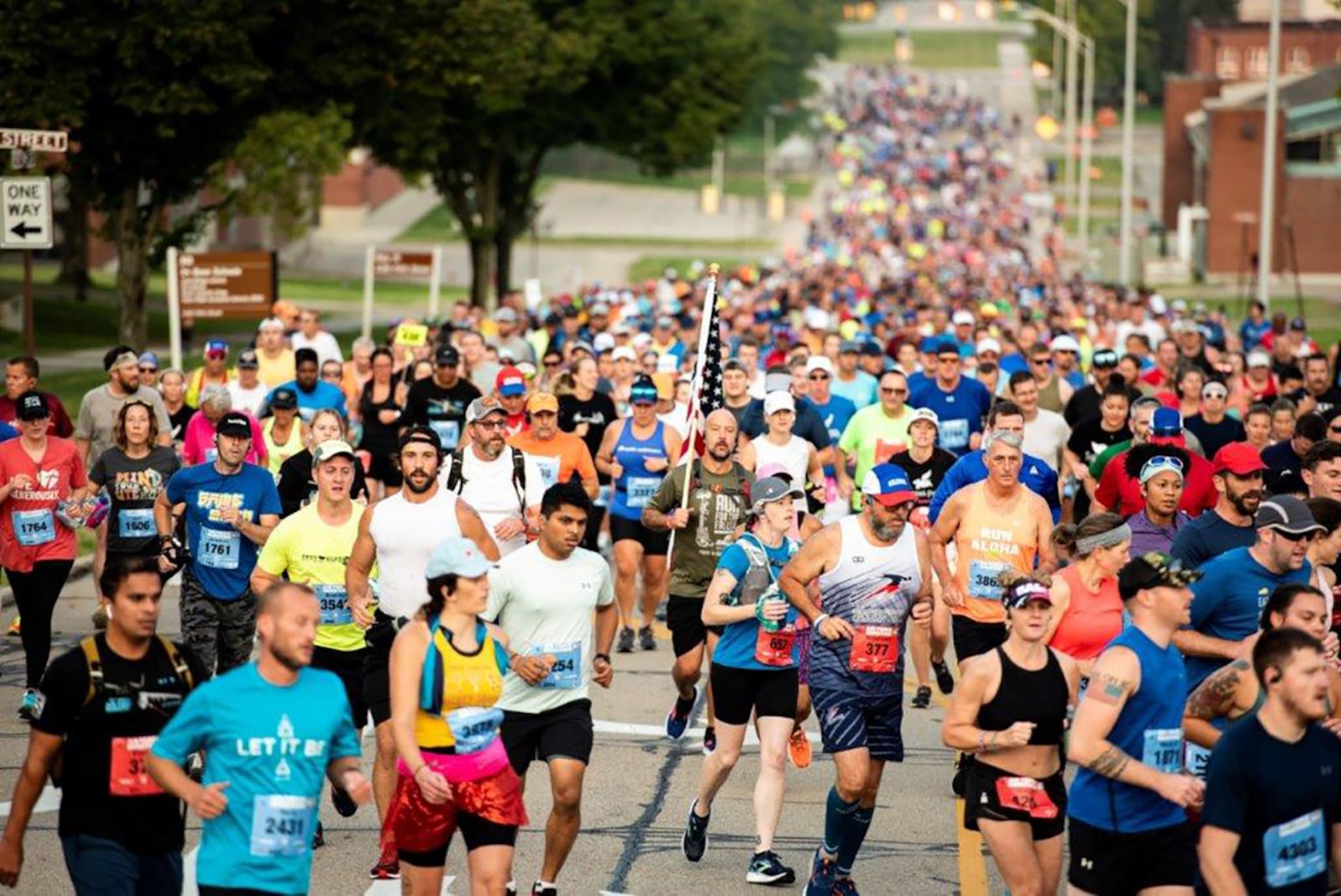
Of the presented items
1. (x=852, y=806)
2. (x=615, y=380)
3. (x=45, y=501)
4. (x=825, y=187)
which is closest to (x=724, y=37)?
(x=615, y=380)

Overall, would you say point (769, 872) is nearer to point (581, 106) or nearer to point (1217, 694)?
point (1217, 694)

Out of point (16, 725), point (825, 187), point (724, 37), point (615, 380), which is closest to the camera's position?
point (16, 725)

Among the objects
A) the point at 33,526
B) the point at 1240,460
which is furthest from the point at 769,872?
the point at 33,526

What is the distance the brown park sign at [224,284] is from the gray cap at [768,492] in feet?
55.2

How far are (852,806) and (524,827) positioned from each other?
7.51 feet

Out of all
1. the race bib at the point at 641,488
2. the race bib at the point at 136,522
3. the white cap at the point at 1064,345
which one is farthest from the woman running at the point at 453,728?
the white cap at the point at 1064,345

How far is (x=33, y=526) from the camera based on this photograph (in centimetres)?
1399

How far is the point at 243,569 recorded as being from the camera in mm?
12859

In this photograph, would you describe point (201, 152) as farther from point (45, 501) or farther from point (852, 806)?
point (852, 806)

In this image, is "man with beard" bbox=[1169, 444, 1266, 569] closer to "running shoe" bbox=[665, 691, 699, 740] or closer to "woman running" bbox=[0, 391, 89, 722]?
"running shoe" bbox=[665, 691, 699, 740]

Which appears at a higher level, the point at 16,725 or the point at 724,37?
the point at 724,37

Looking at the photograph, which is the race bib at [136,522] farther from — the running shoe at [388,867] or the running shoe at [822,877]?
the running shoe at [822,877]

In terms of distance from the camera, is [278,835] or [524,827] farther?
[524,827]

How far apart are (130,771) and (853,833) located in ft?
11.9
